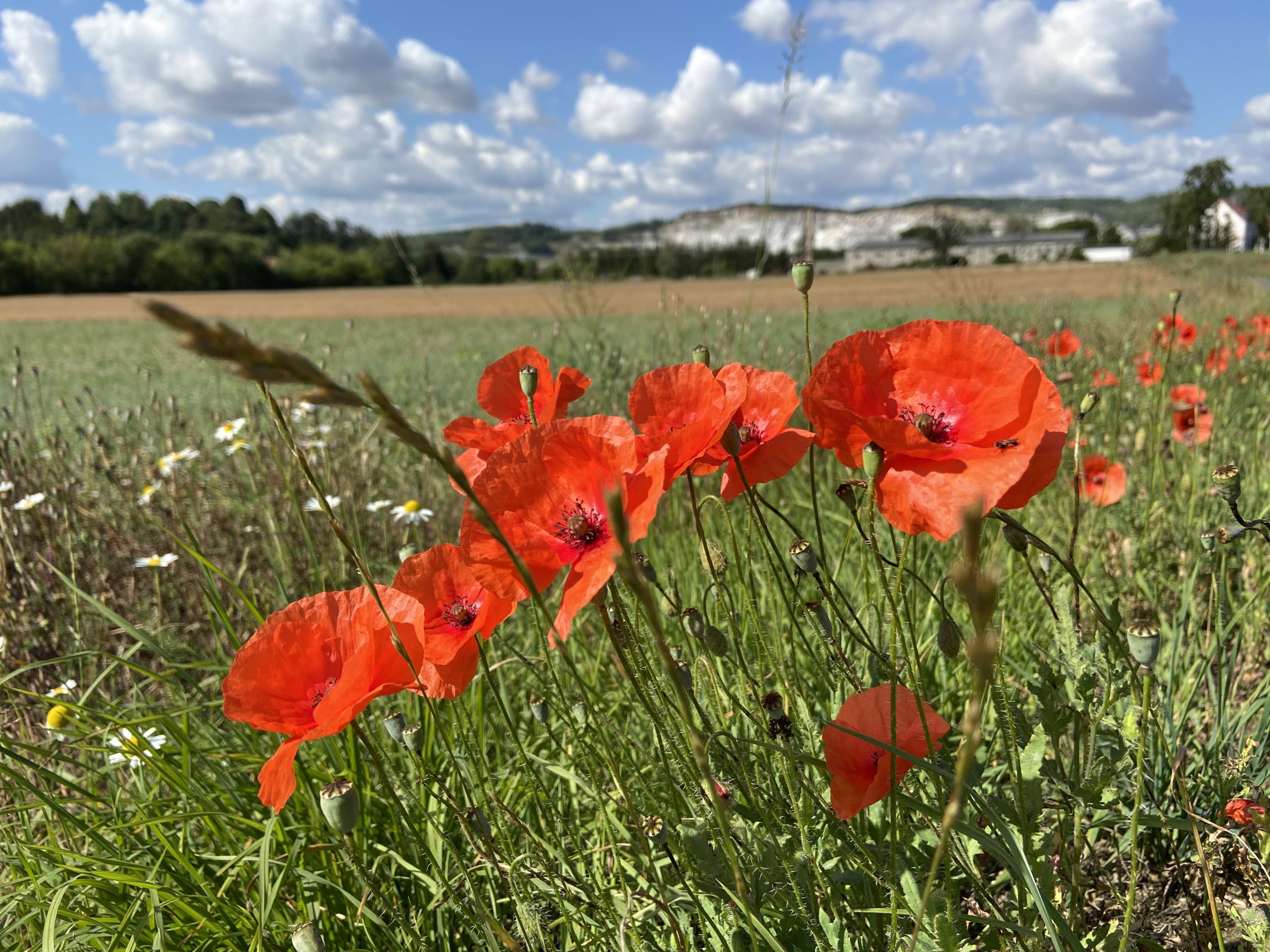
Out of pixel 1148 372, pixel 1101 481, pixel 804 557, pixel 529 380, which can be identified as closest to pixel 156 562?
pixel 529 380

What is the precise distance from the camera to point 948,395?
40.6 inches

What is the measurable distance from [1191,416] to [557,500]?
9.92ft

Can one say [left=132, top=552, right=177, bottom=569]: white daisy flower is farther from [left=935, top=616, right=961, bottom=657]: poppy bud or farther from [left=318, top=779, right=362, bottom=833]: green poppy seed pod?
[left=935, top=616, right=961, bottom=657]: poppy bud

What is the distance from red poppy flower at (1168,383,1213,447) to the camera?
283cm

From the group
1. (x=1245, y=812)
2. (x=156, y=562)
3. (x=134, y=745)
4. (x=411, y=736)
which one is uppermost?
(x=411, y=736)

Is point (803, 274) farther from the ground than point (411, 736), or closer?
farther from the ground

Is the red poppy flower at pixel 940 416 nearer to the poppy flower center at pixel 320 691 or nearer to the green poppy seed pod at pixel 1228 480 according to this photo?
the green poppy seed pod at pixel 1228 480

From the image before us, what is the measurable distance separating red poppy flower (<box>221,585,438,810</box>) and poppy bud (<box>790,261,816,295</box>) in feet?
2.49

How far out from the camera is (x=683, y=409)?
109 centimetres

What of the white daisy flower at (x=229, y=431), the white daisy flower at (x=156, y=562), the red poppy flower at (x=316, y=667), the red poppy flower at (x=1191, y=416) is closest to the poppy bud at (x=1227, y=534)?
the red poppy flower at (x=316, y=667)

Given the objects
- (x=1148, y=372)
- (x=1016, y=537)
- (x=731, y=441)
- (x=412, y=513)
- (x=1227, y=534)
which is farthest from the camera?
(x=1148, y=372)

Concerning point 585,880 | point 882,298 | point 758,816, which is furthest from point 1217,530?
point 882,298

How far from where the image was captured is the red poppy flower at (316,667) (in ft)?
3.16

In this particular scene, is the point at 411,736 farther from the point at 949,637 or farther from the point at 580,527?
the point at 949,637
